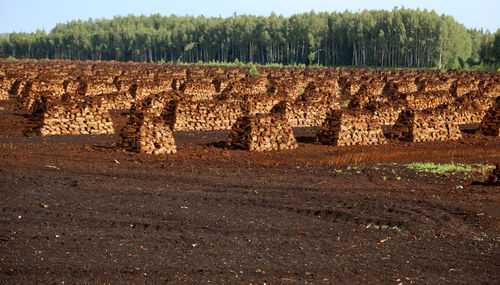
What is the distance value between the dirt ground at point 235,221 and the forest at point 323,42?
90.2 metres

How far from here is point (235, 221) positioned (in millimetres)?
9289

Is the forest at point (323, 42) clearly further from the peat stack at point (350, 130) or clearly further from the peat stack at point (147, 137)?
the peat stack at point (147, 137)

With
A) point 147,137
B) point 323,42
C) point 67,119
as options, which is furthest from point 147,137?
point 323,42

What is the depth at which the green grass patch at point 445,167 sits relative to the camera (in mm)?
14125

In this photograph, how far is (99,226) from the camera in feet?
28.7

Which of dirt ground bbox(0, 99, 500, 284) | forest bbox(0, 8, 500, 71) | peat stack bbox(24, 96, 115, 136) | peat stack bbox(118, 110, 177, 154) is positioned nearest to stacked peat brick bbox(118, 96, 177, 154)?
peat stack bbox(118, 110, 177, 154)

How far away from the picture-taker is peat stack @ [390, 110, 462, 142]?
19.1 metres

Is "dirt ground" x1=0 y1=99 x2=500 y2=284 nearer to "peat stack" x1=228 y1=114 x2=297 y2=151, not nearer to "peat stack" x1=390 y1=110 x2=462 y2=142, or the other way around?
"peat stack" x1=228 y1=114 x2=297 y2=151

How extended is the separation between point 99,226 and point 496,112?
1691 centimetres

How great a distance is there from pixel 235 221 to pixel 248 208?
0.85 m

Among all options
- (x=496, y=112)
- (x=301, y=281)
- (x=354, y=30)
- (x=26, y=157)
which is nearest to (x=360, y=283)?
(x=301, y=281)

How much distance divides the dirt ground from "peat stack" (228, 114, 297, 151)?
1315 millimetres

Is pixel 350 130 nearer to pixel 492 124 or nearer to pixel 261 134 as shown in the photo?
pixel 261 134

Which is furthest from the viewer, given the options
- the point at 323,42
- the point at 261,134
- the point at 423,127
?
the point at 323,42
